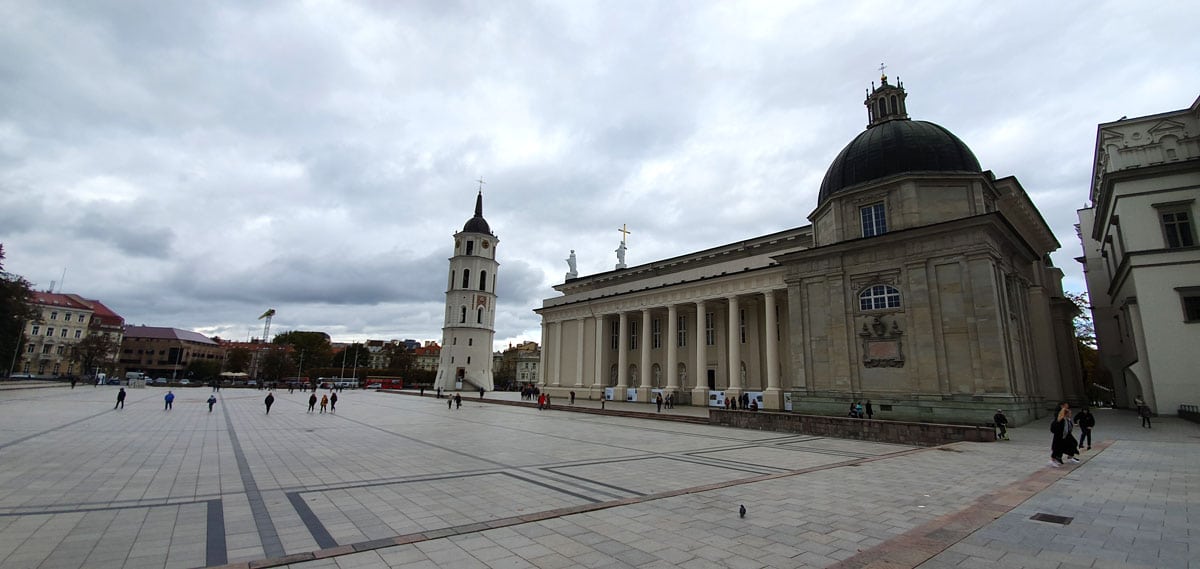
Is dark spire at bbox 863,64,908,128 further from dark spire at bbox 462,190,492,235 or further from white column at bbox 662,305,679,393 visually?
dark spire at bbox 462,190,492,235

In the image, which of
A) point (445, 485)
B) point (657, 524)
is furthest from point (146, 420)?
point (657, 524)

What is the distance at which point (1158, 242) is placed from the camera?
27.2 m

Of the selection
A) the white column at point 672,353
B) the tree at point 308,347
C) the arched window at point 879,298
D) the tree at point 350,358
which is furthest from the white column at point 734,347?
the tree at point 308,347

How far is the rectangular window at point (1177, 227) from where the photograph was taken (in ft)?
87.7

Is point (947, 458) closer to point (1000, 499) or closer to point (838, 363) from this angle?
point (1000, 499)

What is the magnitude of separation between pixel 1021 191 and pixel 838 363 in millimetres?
18778

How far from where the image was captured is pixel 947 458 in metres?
14.3

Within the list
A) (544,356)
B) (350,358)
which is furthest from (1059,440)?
(350,358)

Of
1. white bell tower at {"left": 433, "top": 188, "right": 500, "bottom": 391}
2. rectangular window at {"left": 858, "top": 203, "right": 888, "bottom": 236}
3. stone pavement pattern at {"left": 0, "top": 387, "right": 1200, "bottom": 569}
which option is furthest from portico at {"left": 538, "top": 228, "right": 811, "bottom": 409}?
white bell tower at {"left": 433, "top": 188, "right": 500, "bottom": 391}

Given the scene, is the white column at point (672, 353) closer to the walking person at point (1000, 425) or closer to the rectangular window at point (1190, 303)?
the walking person at point (1000, 425)

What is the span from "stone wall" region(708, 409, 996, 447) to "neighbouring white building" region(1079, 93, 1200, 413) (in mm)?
15963

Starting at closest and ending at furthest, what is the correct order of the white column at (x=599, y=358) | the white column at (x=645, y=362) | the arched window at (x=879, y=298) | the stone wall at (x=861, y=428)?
the stone wall at (x=861, y=428) → the arched window at (x=879, y=298) → the white column at (x=645, y=362) → the white column at (x=599, y=358)

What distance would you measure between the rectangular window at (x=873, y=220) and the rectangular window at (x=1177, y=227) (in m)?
14.9

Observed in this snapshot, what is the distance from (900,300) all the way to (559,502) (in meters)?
23.5
